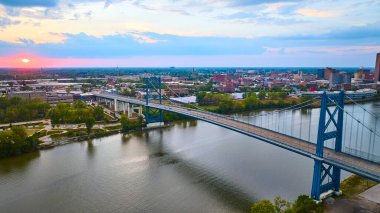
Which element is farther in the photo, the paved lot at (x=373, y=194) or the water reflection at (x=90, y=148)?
the water reflection at (x=90, y=148)

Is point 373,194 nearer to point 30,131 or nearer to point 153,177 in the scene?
point 153,177

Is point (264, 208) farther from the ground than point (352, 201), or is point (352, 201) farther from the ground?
point (264, 208)

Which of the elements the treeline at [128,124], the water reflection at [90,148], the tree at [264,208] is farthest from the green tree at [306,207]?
the treeline at [128,124]

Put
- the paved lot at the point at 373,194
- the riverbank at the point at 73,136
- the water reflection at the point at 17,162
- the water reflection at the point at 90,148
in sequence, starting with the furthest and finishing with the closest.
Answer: the riverbank at the point at 73,136
the water reflection at the point at 90,148
the water reflection at the point at 17,162
the paved lot at the point at 373,194

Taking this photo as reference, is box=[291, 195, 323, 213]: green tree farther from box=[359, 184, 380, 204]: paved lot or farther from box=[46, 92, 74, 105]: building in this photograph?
box=[46, 92, 74, 105]: building

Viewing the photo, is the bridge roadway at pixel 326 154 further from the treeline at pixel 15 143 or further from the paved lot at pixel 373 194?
the treeline at pixel 15 143

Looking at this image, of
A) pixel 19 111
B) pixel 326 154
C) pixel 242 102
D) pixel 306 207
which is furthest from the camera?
pixel 242 102

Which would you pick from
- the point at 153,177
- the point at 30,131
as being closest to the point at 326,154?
the point at 153,177

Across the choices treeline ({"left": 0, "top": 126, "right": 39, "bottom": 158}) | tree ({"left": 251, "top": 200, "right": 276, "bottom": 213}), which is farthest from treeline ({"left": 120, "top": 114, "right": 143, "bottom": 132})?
tree ({"left": 251, "top": 200, "right": 276, "bottom": 213})
